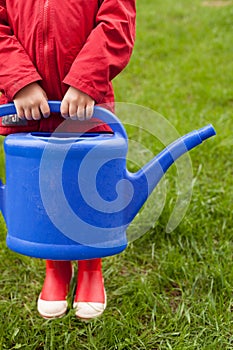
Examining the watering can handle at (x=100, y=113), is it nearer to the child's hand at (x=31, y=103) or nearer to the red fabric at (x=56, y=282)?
the child's hand at (x=31, y=103)

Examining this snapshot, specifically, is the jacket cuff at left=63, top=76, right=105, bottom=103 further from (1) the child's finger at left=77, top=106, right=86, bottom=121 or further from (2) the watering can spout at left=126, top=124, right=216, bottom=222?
(2) the watering can spout at left=126, top=124, right=216, bottom=222

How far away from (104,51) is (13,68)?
0.82ft

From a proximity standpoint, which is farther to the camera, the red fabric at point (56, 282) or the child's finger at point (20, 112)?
the red fabric at point (56, 282)

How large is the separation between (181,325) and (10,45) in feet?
3.18

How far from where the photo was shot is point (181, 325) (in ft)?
5.92

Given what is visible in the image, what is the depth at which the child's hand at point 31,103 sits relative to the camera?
5.21 feet

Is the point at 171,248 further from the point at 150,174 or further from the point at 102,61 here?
the point at 102,61

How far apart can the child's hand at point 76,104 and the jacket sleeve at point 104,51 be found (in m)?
0.02

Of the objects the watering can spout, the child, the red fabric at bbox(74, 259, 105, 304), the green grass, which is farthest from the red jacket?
the green grass

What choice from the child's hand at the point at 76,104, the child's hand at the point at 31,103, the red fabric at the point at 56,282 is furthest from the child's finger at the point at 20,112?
the red fabric at the point at 56,282

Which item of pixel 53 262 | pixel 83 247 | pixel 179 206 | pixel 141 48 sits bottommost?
pixel 141 48

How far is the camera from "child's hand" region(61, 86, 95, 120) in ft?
5.15

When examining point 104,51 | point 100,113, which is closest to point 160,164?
point 100,113

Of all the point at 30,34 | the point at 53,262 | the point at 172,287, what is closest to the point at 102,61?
the point at 30,34
